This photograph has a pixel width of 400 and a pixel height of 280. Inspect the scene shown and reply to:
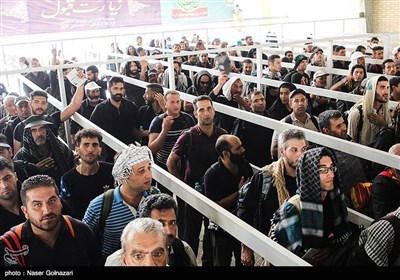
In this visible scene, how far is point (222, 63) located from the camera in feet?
25.4

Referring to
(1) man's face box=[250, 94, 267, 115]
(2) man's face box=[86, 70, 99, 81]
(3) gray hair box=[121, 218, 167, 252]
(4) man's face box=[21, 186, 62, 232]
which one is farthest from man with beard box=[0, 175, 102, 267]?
(2) man's face box=[86, 70, 99, 81]

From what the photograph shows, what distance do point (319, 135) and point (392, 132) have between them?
4.16 feet

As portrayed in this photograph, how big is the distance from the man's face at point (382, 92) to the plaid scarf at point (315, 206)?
2.47 metres

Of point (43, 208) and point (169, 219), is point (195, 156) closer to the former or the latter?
point (169, 219)

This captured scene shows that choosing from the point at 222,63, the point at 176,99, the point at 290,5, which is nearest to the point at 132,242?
the point at 176,99

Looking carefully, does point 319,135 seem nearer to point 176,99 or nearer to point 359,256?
point 359,256

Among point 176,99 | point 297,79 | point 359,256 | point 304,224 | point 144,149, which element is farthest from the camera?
point 297,79

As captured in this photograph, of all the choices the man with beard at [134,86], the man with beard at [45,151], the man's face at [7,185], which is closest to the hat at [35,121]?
the man with beard at [45,151]

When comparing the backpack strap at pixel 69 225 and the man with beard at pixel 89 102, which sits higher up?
the man with beard at pixel 89 102

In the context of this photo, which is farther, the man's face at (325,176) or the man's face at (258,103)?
the man's face at (258,103)

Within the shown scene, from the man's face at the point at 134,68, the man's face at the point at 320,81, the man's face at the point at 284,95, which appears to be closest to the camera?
the man's face at the point at 284,95

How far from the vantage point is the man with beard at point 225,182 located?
13.0 ft

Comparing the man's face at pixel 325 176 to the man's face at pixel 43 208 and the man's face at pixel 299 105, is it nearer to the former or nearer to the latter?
the man's face at pixel 43 208

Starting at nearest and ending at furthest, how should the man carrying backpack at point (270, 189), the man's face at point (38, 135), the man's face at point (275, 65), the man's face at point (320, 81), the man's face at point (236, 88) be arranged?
1. the man carrying backpack at point (270, 189)
2. the man's face at point (38, 135)
3. the man's face at point (236, 88)
4. the man's face at point (320, 81)
5. the man's face at point (275, 65)
